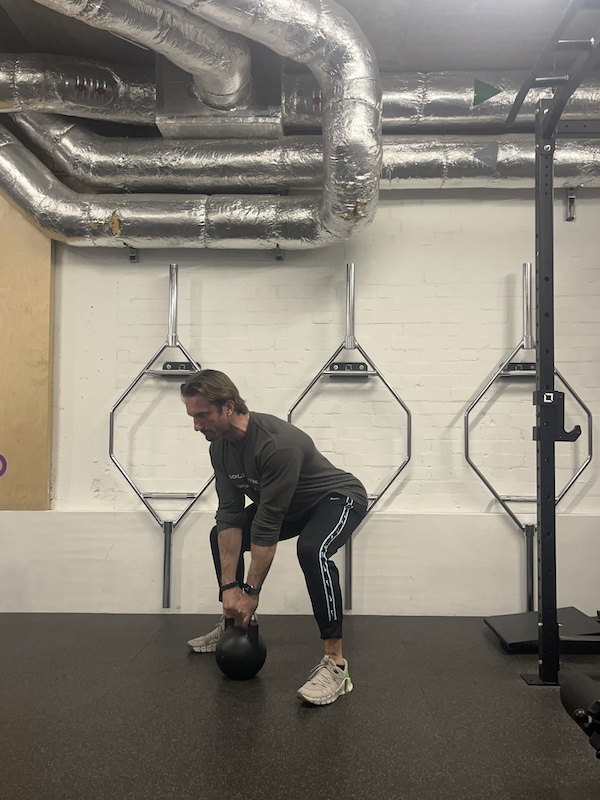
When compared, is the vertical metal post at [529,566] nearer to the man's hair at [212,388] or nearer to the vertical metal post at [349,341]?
the vertical metal post at [349,341]

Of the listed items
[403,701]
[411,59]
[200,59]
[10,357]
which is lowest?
[403,701]

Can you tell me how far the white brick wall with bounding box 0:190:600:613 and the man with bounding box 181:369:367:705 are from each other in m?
1.12

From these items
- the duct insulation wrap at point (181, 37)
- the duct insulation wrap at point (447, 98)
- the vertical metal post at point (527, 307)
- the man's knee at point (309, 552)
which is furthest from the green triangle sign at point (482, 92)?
the man's knee at point (309, 552)

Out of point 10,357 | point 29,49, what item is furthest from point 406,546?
point 29,49

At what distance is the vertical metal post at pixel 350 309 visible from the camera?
357cm

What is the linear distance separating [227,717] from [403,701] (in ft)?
2.30

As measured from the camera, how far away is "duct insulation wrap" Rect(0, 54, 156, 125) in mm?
3195

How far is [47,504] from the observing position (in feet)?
12.2

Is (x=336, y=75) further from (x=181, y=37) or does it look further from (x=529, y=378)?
(x=529, y=378)

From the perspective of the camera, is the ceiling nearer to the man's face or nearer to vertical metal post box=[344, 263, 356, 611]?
vertical metal post box=[344, 263, 356, 611]

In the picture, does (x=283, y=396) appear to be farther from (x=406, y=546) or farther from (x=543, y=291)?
(x=543, y=291)

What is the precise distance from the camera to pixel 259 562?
2344 mm

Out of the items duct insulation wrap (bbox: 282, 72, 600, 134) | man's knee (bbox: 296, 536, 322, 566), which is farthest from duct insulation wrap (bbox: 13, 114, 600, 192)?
man's knee (bbox: 296, 536, 322, 566)

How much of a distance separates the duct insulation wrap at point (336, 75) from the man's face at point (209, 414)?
1.41m
